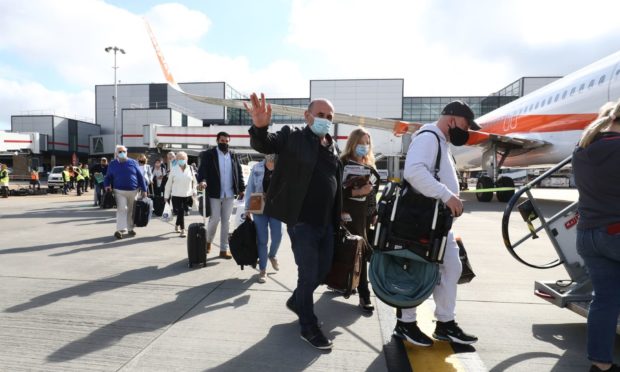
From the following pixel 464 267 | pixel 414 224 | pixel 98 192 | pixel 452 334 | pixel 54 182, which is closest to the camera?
pixel 414 224

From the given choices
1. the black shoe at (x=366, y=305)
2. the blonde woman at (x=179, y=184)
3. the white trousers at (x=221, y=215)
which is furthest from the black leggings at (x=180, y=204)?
the black shoe at (x=366, y=305)

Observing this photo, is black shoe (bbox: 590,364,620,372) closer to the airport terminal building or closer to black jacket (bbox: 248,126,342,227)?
black jacket (bbox: 248,126,342,227)

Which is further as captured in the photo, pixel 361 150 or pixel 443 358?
pixel 361 150

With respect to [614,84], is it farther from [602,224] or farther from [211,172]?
[211,172]

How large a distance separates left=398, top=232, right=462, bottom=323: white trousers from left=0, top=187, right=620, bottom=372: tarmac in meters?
0.23

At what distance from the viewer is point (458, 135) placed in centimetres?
288

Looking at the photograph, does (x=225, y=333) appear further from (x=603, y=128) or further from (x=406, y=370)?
(x=603, y=128)

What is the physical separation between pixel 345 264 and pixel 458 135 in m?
1.36

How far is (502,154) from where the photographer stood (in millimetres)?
14320

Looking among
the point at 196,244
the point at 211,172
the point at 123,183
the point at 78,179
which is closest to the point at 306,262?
the point at 196,244

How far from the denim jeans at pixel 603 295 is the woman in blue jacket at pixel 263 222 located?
294cm

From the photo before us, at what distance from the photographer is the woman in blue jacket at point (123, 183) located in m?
7.06

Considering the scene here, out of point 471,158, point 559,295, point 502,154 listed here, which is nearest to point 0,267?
point 559,295

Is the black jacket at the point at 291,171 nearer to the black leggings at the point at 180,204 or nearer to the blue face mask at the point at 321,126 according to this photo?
the blue face mask at the point at 321,126
